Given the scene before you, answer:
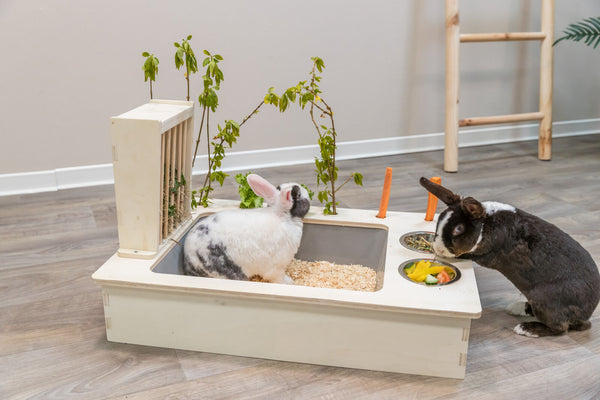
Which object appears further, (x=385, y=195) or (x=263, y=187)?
(x=385, y=195)

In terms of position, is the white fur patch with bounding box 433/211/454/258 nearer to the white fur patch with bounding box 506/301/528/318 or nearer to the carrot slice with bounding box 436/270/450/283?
the carrot slice with bounding box 436/270/450/283

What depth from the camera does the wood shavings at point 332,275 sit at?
1.54 metres

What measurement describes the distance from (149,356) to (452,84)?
191 centimetres

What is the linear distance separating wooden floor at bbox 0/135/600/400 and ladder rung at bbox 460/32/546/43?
0.98 metres

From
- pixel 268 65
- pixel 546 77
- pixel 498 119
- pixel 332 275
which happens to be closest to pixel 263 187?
pixel 332 275

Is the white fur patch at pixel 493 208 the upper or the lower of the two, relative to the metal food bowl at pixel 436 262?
upper

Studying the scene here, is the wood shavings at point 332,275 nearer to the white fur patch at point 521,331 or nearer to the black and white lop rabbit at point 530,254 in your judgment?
the black and white lop rabbit at point 530,254

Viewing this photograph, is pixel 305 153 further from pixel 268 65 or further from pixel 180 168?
pixel 180 168

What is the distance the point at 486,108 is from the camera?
10.4ft

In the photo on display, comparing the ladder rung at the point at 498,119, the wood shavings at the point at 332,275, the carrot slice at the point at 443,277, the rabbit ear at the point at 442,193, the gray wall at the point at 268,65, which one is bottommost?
the wood shavings at the point at 332,275

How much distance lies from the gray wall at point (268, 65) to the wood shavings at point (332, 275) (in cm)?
119

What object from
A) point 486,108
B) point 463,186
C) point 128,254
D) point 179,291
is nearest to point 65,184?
point 128,254

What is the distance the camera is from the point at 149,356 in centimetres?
131

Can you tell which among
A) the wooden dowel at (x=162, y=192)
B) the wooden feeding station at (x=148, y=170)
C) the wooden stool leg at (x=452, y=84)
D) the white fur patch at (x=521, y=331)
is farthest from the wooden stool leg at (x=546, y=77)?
the wooden dowel at (x=162, y=192)
